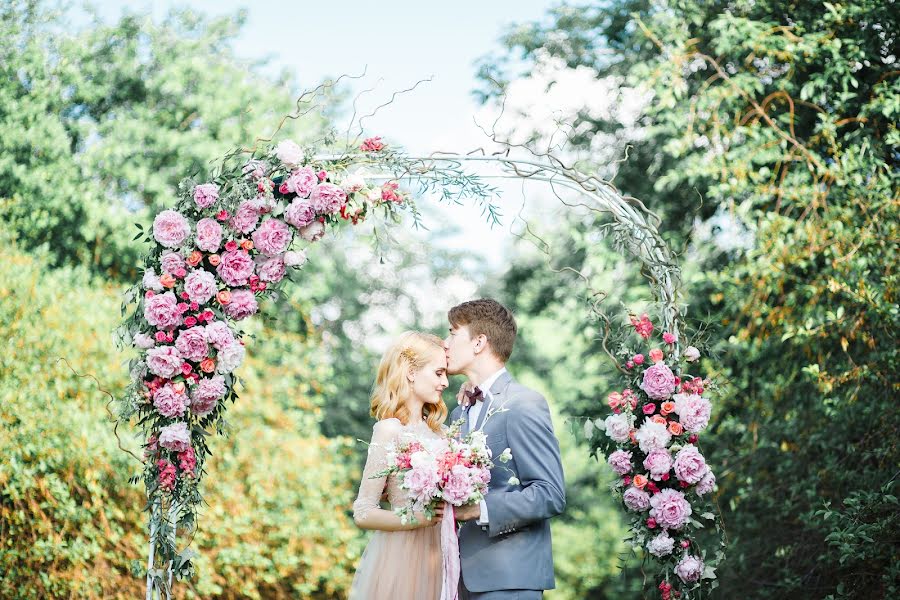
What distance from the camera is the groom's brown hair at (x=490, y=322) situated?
402cm

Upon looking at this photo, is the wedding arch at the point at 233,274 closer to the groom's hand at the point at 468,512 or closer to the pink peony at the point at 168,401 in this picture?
the pink peony at the point at 168,401

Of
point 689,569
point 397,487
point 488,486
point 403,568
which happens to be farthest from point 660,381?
point 403,568

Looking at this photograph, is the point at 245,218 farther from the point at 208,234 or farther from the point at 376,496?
the point at 376,496

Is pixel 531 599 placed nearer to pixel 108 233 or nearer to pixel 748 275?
pixel 748 275

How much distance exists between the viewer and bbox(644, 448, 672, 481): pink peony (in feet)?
14.2

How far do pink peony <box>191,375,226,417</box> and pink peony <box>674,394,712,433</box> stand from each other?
223cm

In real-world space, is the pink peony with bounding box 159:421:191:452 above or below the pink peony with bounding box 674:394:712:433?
below

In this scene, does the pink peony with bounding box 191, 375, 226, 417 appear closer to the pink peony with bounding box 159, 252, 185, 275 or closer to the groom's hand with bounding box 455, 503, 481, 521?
the pink peony with bounding box 159, 252, 185, 275

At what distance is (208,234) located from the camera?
14.0 ft

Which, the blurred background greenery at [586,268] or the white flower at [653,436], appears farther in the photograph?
the blurred background greenery at [586,268]

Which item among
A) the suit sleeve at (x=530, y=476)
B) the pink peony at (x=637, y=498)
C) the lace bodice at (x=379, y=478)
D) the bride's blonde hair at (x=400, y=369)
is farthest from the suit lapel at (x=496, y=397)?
the pink peony at (x=637, y=498)

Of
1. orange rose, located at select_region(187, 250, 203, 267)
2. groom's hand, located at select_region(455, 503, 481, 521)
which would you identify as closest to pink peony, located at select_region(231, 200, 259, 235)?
orange rose, located at select_region(187, 250, 203, 267)

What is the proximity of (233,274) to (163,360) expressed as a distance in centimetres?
53

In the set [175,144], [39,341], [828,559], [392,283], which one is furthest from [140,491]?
[392,283]
